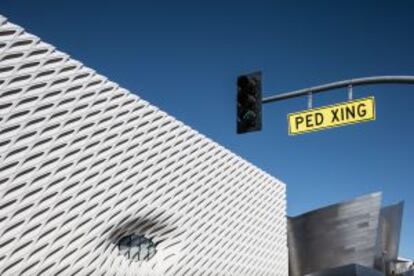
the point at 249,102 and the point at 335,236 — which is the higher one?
the point at 335,236

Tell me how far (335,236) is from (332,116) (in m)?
60.7

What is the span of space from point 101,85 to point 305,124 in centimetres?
2968

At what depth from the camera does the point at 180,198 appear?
46.1m

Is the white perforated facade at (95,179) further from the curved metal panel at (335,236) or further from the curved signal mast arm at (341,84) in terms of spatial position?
the curved signal mast arm at (341,84)

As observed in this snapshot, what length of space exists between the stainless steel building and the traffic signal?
191 ft

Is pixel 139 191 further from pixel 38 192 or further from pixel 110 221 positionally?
pixel 38 192

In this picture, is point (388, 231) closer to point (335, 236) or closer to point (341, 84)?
point (335, 236)

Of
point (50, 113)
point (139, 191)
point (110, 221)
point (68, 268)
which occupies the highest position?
point (50, 113)

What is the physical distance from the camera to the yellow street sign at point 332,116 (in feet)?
34.9

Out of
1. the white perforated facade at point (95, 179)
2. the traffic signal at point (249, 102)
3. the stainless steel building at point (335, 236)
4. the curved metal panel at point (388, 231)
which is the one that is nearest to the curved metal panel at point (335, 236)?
the stainless steel building at point (335, 236)

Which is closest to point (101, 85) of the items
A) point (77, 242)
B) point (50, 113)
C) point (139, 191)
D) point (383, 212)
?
point (50, 113)

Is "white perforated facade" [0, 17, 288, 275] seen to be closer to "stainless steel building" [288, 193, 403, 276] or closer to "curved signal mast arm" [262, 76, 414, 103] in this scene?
"stainless steel building" [288, 193, 403, 276]

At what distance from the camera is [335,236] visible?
68.8 m

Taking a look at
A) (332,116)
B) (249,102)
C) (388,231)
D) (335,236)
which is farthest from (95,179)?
(388,231)
